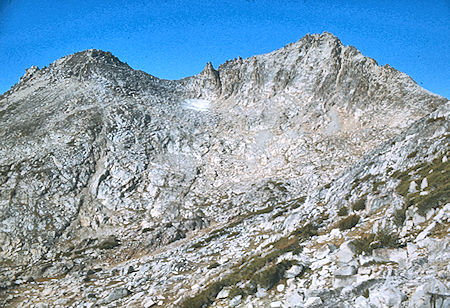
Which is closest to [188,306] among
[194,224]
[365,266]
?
[365,266]

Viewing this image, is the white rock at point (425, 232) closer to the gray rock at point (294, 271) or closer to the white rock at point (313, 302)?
the white rock at point (313, 302)

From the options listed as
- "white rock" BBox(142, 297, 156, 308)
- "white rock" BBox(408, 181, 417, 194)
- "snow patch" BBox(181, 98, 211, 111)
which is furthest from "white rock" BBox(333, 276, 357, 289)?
"snow patch" BBox(181, 98, 211, 111)

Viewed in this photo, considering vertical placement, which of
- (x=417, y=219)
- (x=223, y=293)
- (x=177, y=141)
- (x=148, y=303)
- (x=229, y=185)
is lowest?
(x=148, y=303)

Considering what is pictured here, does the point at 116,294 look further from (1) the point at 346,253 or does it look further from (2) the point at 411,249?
(2) the point at 411,249

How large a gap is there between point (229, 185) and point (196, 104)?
39719 millimetres

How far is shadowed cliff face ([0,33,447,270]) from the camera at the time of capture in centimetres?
4859

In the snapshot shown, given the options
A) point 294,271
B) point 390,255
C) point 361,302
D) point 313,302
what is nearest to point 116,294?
point 294,271

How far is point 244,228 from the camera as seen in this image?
33406 millimetres

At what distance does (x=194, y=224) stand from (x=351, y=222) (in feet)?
96.9

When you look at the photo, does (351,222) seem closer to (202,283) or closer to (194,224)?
(202,283)

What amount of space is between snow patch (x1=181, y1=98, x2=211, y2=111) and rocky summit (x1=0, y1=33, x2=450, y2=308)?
32.0 inches

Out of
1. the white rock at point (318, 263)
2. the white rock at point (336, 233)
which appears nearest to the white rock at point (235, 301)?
the white rock at point (318, 263)

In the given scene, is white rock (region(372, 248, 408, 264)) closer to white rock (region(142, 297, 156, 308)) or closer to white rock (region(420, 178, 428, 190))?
white rock (region(420, 178, 428, 190))

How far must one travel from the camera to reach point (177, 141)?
68.0 m
